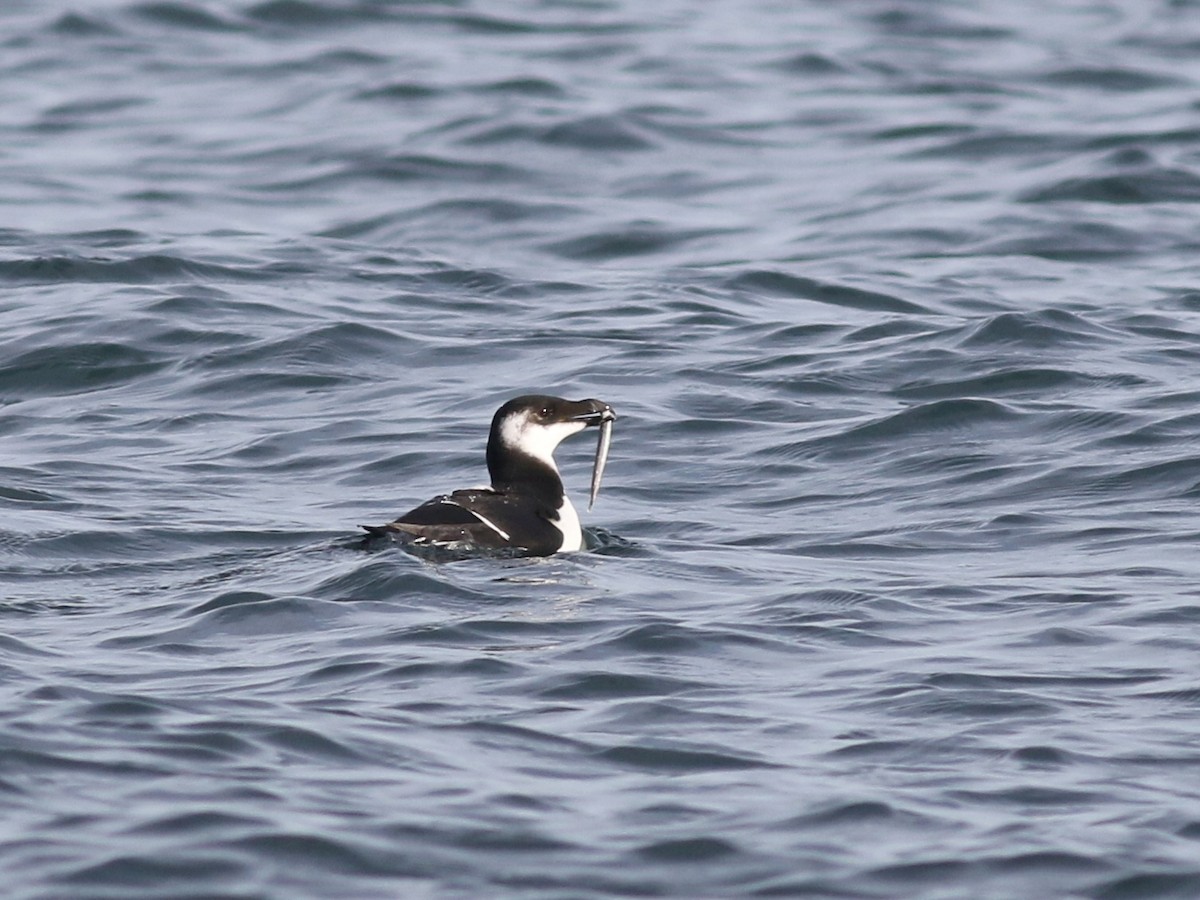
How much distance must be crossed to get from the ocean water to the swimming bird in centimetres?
17

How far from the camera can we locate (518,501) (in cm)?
1019

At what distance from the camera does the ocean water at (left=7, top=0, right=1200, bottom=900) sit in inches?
247

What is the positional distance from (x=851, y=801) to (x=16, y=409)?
8089mm

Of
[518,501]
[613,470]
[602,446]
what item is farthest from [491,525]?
[613,470]

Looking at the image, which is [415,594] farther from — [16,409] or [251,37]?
[251,37]

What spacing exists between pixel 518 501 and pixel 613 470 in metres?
1.86

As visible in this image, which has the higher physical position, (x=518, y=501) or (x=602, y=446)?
(x=602, y=446)

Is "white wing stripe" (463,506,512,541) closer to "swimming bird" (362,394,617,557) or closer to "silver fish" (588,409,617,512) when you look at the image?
"swimming bird" (362,394,617,557)

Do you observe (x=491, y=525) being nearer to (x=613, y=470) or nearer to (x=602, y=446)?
(x=602, y=446)

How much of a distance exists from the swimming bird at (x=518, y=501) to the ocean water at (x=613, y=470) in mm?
170

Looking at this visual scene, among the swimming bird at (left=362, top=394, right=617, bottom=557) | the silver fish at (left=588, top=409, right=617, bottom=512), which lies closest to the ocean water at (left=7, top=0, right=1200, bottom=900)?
the swimming bird at (left=362, top=394, right=617, bottom=557)

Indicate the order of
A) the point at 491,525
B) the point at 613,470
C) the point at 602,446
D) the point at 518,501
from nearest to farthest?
the point at 491,525, the point at 518,501, the point at 602,446, the point at 613,470

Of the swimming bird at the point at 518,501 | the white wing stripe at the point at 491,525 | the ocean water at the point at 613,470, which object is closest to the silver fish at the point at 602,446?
the swimming bird at the point at 518,501

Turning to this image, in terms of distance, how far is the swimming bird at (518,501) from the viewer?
9523 millimetres
